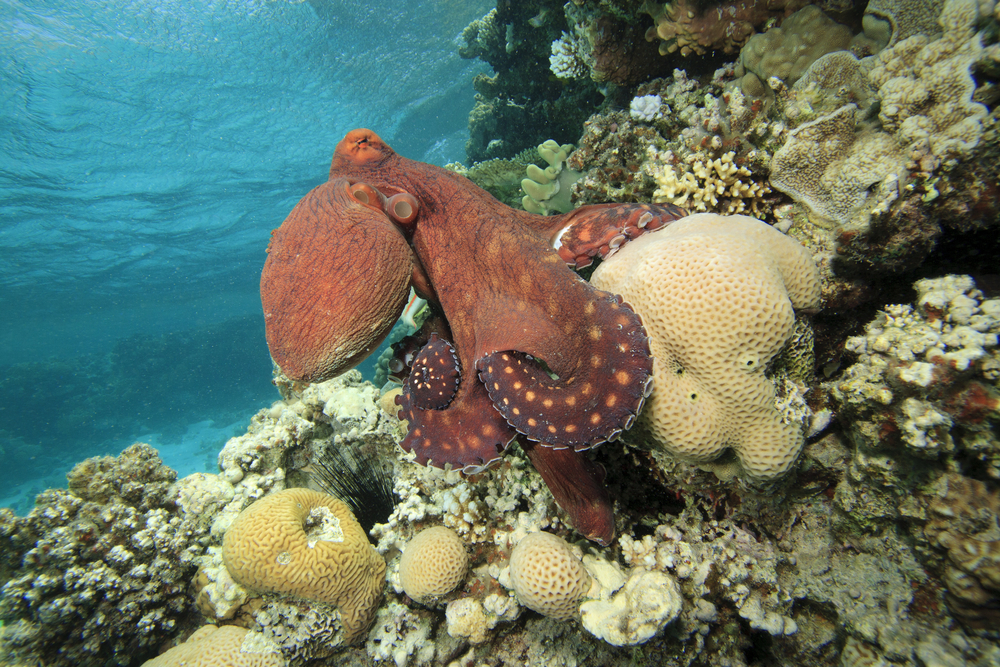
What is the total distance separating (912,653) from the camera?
1.79 metres

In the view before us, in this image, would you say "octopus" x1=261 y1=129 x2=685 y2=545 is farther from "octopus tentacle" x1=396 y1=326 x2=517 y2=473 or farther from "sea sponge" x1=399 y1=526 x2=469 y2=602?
"sea sponge" x1=399 y1=526 x2=469 y2=602

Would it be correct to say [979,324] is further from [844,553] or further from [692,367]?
[844,553]

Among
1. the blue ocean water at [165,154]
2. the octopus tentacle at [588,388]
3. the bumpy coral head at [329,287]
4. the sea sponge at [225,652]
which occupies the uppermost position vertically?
the blue ocean water at [165,154]

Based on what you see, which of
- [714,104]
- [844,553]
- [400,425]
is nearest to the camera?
[844,553]

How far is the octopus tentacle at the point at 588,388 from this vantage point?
168cm

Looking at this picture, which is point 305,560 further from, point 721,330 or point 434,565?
point 721,330

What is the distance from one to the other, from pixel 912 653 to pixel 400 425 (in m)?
3.71

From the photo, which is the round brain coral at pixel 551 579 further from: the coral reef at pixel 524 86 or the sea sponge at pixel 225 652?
the coral reef at pixel 524 86

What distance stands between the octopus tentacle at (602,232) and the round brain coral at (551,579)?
5.71ft

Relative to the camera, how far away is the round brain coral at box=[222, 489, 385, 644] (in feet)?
10.1

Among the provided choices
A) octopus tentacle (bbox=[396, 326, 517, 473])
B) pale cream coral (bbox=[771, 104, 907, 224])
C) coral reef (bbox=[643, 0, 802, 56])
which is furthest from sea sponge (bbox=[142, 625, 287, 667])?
coral reef (bbox=[643, 0, 802, 56])

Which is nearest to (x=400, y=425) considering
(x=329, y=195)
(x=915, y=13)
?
(x=329, y=195)

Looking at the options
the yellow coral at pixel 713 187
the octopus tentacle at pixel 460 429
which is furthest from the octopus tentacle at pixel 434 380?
the yellow coral at pixel 713 187

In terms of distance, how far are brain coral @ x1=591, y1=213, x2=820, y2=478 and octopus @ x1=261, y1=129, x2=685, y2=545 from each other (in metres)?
0.30
